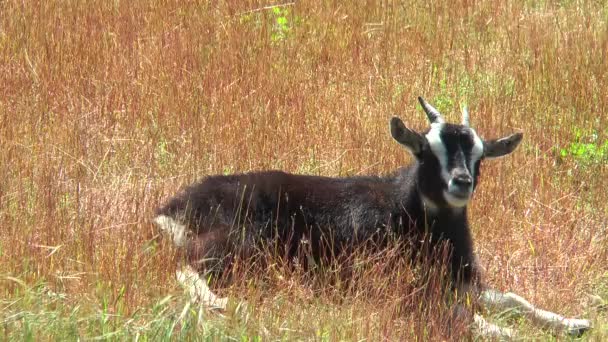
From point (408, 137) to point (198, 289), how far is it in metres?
1.76

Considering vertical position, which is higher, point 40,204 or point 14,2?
point 14,2

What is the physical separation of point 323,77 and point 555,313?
503 centimetres

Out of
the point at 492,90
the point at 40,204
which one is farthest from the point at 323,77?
the point at 40,204

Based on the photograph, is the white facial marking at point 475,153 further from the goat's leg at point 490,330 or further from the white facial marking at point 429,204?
the goat's leg at point 490,330

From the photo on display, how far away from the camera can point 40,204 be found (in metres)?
7.88

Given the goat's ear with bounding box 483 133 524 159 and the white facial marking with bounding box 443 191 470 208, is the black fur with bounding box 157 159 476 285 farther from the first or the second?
the goat's ear with bounding box 483 133 524 159

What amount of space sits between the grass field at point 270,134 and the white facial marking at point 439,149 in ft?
2.45

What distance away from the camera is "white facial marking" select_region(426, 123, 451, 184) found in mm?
7453

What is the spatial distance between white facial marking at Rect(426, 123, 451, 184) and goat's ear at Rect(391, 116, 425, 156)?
7 cm

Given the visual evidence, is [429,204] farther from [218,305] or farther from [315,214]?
[218,305]

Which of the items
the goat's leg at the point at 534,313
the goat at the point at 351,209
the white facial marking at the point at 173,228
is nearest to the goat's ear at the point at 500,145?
the goat at the point at 351,209

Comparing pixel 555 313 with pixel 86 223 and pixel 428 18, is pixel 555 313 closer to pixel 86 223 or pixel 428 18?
pixel 86 223

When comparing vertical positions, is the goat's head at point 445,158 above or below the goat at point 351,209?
above

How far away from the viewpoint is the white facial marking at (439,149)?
745cm
